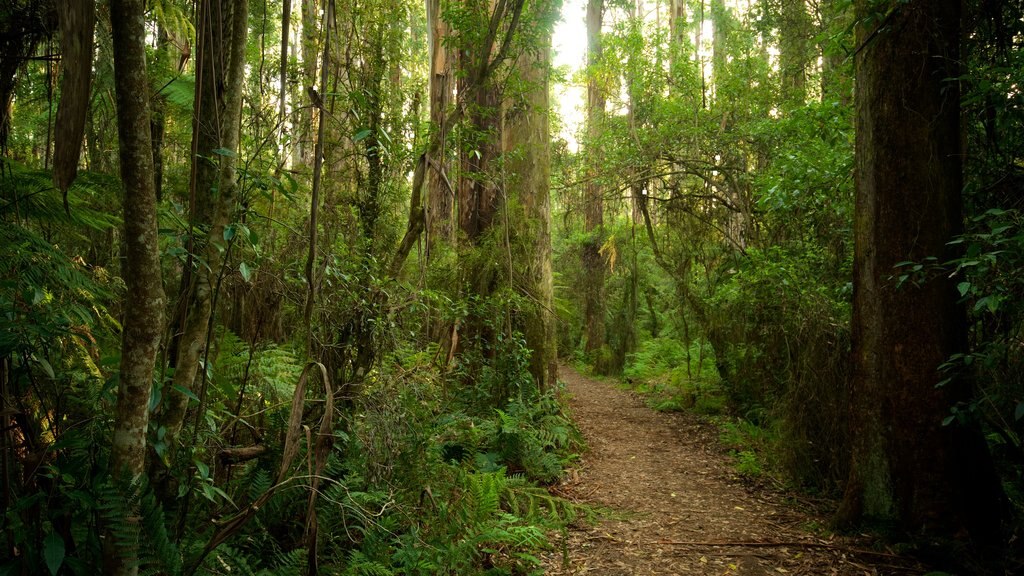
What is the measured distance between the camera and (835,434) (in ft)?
17.3

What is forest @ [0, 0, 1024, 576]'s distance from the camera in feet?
7.29

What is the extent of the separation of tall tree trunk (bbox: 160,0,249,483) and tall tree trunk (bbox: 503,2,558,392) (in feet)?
17.3

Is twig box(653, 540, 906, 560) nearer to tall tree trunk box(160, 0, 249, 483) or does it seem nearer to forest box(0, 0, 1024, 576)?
forest box(0, 0, 1024, 576)

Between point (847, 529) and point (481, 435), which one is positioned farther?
point (481, 435)

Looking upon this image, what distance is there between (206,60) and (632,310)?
12.0 metres

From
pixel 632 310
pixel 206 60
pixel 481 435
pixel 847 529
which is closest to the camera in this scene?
pixel 206 60

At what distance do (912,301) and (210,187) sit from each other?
4749 millimetres

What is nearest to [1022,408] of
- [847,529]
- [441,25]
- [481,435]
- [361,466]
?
[847,529]

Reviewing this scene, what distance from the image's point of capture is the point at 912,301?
4.18 m

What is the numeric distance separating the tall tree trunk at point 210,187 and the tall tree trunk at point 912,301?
4.22 meters

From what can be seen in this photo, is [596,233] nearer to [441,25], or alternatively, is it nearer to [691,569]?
[441,25]

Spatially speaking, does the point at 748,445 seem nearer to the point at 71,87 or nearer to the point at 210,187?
the point at 210,187

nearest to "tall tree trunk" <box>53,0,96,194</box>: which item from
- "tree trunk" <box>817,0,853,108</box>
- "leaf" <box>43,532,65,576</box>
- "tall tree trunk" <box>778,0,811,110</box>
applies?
"leaf" <box>43,532,65,576</box>

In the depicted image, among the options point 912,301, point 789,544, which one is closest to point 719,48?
point 912,301
